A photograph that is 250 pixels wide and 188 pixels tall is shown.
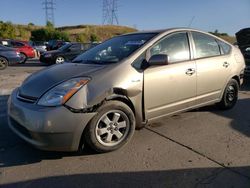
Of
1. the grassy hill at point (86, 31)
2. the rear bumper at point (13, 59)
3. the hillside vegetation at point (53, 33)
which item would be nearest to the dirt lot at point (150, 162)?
the rear bumper at point (13, 59)

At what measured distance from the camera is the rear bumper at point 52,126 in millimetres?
3646

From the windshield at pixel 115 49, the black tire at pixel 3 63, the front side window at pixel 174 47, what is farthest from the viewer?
the black tire at pixel 3 63

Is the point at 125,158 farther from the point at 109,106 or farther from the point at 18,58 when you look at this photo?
the point at 18,58

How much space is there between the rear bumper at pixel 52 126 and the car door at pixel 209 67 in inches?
86.5

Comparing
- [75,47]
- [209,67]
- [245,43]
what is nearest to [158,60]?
[209,67]

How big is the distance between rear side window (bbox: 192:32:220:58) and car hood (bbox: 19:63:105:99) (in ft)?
5.99

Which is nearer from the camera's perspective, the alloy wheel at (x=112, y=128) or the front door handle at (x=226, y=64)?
the alloy wheel at (x=112, y=128)

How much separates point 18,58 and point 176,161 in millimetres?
13399

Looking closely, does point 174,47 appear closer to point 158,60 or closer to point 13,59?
point 158,60

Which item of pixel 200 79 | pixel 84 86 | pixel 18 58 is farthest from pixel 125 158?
pixel 18 58

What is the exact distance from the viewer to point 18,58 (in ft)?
51.6

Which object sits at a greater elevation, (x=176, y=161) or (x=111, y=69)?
(x=111, y=69)

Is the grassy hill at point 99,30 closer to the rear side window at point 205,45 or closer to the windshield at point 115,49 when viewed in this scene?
the rear side window at point 205,45

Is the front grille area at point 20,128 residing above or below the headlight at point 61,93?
below
